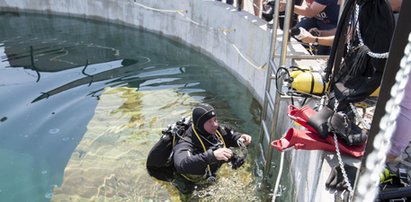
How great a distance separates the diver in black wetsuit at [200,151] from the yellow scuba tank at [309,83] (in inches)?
33.6

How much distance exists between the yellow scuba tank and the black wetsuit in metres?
1.00

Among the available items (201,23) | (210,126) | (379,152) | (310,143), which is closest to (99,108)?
(210,126)

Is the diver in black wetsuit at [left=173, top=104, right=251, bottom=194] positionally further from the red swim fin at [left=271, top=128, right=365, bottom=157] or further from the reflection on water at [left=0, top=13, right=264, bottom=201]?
the red swim fin at [left=271, top=128, right=365, bottom=157]

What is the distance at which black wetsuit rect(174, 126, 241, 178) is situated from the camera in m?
3.61

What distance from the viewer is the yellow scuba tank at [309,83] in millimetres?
3484

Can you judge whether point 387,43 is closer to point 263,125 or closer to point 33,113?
point 263,125

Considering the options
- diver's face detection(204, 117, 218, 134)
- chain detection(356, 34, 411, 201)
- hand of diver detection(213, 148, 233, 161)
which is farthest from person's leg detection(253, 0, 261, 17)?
chain detection(356, 34, 411, 201)

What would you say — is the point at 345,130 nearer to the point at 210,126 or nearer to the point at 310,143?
the point at 310,143

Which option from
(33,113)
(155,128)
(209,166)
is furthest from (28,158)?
(209,166)

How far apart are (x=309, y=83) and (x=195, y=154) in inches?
51.2

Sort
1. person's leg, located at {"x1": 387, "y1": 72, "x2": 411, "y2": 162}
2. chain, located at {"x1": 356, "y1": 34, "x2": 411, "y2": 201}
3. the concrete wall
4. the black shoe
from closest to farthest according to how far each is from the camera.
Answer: chain, located at {"x1": 356, "y1": 34, "x2": 411, "y2": 201}, person's leg, located at {"x1": 387, "y1": 72, "x2": 411, "y2": 162}, the black shoe, the concrete wall

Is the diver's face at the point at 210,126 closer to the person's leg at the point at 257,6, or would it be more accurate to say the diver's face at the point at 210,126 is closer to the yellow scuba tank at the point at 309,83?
the yellow scuba tank at the point at 309,83

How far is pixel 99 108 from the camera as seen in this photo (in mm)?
6648

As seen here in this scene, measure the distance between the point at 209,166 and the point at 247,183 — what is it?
67 centimetres
